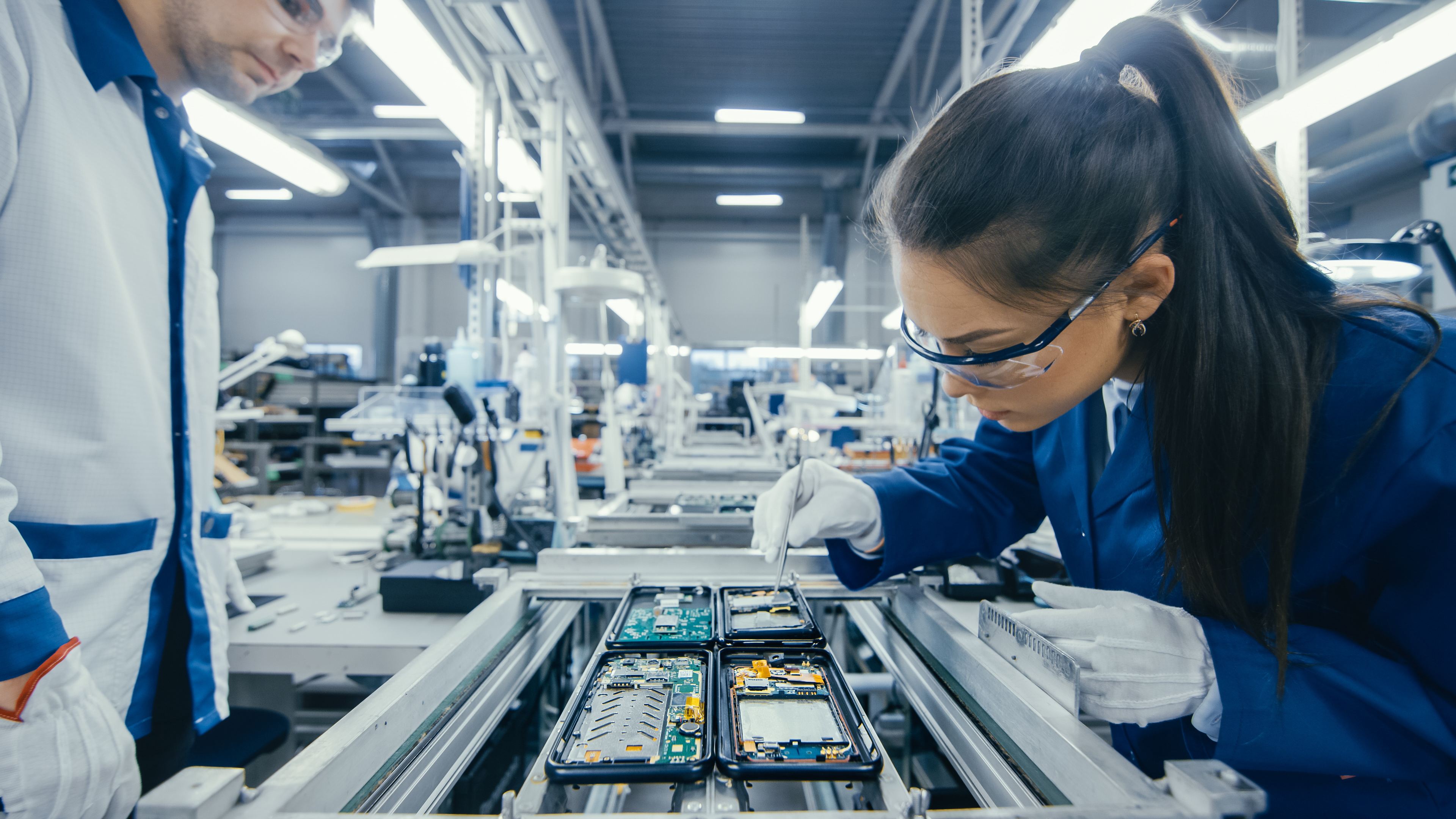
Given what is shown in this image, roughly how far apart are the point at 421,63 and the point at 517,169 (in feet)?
2.77

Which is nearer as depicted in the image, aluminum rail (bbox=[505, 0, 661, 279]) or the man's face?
the man's face

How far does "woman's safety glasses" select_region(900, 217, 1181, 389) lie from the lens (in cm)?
69

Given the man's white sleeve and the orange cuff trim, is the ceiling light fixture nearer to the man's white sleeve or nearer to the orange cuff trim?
the man's white sleeve

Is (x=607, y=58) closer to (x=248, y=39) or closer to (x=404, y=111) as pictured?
(x=404, y=111)

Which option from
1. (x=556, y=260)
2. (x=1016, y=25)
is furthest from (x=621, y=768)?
(x=1016, y=25)

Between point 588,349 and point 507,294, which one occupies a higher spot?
point 588,349

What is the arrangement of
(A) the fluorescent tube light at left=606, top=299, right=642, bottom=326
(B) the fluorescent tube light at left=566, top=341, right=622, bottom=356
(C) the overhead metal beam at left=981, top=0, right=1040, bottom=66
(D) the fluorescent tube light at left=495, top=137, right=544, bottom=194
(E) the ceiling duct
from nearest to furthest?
1. (C) the overhead metal beam at left=981, top=0, right=1040, bottom=66
2. (D) the fluorescent tube light at left=495, top=137, right=544, bottom=194
3. (E) the ceiling duct
4. (A) the fluorescent tube light at left=606, top=299, right=642, bottom=326
5. (B) the fluorescent tube light at left=566, top=341, right=622, bottom=356

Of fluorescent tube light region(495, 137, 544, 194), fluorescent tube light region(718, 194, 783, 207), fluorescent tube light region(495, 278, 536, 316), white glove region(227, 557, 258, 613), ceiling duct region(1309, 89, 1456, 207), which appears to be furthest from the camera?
fluorescent tube light region(718, 194, 783, 207)

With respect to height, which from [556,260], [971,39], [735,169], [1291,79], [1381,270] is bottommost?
[1381,270]

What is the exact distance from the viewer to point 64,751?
69 centimetres

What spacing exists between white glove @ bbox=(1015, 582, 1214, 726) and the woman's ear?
0.35m

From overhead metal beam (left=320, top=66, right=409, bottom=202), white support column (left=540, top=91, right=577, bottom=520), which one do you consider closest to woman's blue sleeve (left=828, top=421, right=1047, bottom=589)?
white support column (left=540, top=91, right=577, bottom=520)

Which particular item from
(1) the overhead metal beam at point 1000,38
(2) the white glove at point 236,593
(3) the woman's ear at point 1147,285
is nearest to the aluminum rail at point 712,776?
(3) the woman's ear at point 1147,285

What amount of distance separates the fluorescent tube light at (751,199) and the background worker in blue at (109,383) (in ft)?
27.8
